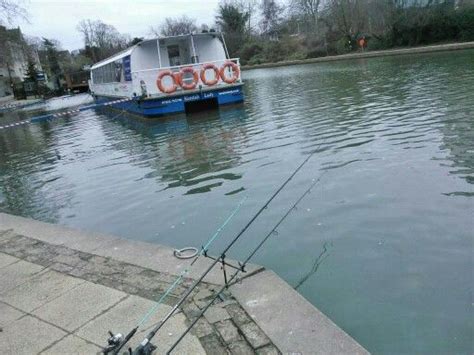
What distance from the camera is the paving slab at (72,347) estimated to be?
3508mm

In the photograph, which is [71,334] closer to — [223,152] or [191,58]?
[223,152]

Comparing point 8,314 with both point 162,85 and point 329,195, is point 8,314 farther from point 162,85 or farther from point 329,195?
point 162,85

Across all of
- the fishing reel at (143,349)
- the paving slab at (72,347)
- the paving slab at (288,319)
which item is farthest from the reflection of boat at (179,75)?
the fishing reel at (143,349)

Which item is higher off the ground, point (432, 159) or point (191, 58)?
point (191, 58)

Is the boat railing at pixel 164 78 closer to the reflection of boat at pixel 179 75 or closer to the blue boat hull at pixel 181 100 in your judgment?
the reflection of boat at pixel 179 75

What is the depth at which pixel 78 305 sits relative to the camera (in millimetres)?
4211

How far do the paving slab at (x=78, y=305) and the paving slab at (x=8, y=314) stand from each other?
0.48 ft

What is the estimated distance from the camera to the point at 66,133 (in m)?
20.0

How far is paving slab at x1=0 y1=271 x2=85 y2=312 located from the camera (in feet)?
14.4

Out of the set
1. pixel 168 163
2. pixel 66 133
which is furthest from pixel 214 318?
pixel 66 133

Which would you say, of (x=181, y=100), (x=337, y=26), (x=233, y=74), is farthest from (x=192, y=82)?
(x=337, y=26)

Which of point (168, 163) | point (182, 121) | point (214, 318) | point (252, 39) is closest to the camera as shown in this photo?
point (214, 318)

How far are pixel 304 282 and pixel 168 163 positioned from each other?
21.6 feet

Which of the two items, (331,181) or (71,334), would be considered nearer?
(71,334)
